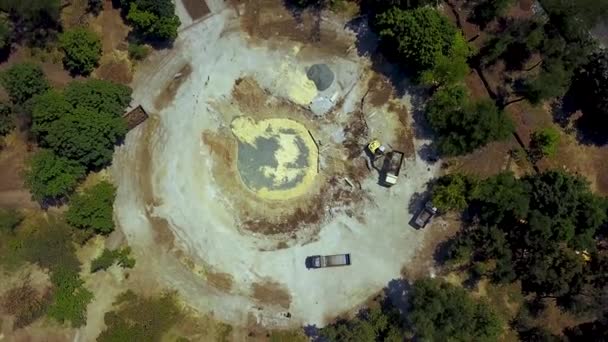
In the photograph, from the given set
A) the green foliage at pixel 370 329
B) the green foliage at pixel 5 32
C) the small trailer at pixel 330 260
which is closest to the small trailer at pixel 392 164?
the small trailer at pixel 330 260

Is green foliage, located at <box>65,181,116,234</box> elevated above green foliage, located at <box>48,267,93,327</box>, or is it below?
above

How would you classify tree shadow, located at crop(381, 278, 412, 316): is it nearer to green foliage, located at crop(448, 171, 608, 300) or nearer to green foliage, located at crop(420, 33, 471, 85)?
green foliage, located at crop(448, 171, 608, 300)

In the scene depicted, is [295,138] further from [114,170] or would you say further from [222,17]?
[114,170]

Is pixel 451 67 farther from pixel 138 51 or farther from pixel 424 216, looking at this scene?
pixel 138 51

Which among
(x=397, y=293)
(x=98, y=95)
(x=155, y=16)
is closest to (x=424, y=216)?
(x=397, y=293)

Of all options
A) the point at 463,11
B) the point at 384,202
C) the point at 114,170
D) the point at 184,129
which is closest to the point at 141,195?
the point at 114,170

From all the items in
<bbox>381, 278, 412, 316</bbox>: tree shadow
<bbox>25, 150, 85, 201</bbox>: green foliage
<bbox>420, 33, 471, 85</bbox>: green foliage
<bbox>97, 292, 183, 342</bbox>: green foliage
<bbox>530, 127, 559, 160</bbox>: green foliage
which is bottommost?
<bbox>381, 278, 412, 316</bbox>: tree shadow

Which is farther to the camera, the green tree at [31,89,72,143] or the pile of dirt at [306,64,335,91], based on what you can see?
the pile of dirt at [306,64,335,91]

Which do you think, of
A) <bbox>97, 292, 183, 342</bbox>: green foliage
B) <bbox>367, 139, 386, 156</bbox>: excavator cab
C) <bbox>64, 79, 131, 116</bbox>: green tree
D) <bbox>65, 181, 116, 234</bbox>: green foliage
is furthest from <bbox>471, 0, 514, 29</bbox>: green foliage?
<bbox>97, 292, 183, 342</bbox>: green foliage
